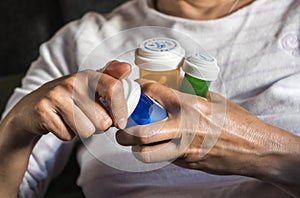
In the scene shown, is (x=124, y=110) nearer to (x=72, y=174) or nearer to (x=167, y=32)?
(x=167, y=32)

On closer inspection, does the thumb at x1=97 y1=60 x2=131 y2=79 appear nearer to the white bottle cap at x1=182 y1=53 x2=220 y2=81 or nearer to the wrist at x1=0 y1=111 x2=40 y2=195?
the white bottle cap at x1=182 y1=53 x2=220 y2=81

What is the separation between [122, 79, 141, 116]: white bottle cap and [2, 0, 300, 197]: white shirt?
0.19m

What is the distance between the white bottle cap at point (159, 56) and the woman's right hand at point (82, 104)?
3 cm

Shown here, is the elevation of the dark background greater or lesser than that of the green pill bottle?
lesser

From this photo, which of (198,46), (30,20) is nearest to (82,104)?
(198,46)

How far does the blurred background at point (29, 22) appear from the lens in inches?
62.9

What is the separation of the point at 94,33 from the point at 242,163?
17.9 inches

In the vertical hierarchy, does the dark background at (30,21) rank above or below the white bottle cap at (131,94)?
below

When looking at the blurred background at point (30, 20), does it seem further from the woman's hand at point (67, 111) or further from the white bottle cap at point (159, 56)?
the white bottle cap at point (159, 56)

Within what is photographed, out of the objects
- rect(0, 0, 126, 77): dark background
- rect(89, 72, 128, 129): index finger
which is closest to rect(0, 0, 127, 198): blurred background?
rect(0, 0, 126, 77): dark background

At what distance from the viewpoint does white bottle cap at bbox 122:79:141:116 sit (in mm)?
694

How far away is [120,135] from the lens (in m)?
0.72

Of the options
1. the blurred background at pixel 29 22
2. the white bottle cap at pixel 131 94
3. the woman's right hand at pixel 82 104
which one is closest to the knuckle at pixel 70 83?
the woman's right hand at pixel 82 104

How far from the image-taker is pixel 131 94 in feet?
2.29
